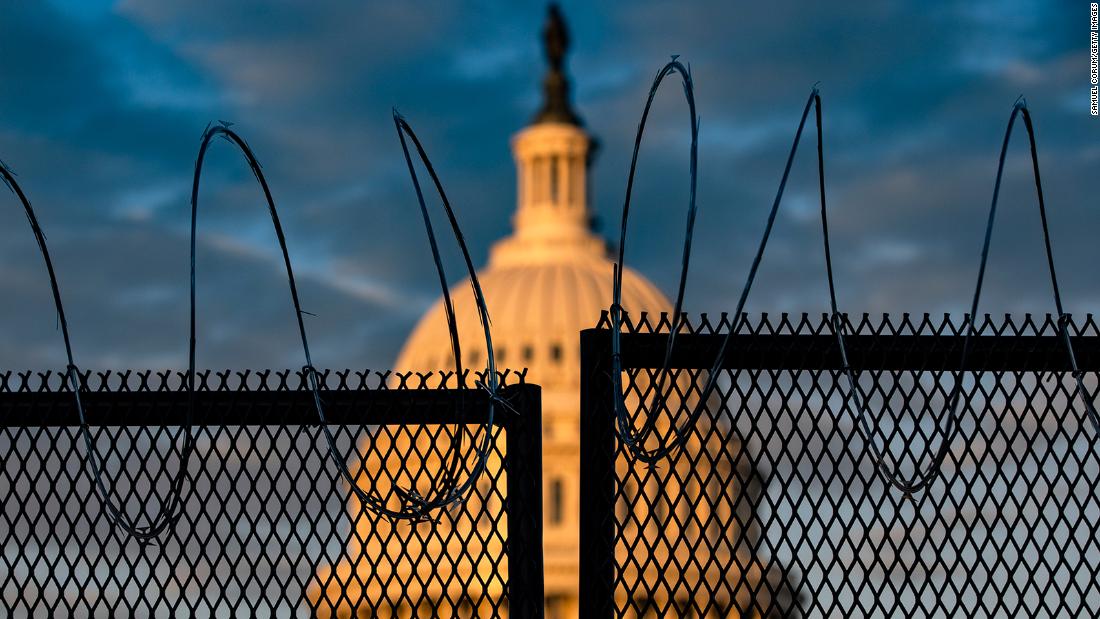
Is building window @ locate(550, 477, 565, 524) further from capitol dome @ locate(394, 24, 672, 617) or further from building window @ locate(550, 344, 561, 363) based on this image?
building window @ locate(550, 344, 561, 363)

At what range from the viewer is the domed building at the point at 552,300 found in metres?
117

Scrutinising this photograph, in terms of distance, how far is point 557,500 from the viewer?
11806 centimetres

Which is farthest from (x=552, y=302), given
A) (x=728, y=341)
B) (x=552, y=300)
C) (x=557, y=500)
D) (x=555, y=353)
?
(x=728, y=341)

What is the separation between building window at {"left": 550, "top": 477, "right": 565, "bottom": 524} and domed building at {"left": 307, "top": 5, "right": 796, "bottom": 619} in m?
0.07

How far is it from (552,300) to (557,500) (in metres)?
23.1

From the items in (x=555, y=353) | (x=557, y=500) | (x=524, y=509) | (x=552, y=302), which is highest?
(x=552, y=302)

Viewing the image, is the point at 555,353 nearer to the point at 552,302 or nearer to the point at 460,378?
the point at 552,302

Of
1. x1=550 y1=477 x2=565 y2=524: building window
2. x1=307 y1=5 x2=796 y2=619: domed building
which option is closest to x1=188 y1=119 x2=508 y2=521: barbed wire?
x1=307 y1=5 x2=796 y2=619: domed building

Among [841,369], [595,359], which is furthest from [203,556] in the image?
[841,369]

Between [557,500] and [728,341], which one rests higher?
[557,500]

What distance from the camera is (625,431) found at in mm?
6316

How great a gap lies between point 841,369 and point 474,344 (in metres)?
113

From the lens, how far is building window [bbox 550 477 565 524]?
118 metres

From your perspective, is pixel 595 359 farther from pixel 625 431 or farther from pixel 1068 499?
pixel 1068 499
